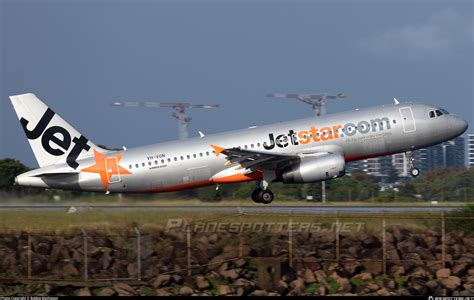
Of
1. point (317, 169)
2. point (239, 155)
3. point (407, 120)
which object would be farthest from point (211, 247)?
point (407, 120)


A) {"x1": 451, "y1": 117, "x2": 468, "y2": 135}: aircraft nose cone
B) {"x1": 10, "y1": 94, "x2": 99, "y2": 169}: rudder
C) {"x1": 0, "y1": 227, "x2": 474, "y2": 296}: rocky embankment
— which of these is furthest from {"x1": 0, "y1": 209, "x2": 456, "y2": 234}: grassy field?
{"x1": 451, "y1": 117, "x2": 468, "y2": 135}: aircraft nose cone

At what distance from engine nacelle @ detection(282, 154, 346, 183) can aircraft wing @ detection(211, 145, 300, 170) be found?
0.49 meters

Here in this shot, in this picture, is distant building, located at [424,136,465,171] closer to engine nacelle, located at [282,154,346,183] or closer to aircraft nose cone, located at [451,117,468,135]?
aircraft nose cone, located at [451,117,468,135]

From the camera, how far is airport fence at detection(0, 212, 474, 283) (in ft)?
101

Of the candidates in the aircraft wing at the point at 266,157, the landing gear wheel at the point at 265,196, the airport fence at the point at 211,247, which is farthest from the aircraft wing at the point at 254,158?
the airport fence at the point at 211,247

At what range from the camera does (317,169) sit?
41750 millimetres

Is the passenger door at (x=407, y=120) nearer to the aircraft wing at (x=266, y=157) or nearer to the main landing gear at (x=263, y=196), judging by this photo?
Answer: the aircraft wing at (x=266, y=157)

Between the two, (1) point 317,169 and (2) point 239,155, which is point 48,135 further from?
(1) point 317,169

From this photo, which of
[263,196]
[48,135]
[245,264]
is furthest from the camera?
[263,196]

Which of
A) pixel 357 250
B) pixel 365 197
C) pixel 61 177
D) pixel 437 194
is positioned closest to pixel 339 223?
pixel 357 250

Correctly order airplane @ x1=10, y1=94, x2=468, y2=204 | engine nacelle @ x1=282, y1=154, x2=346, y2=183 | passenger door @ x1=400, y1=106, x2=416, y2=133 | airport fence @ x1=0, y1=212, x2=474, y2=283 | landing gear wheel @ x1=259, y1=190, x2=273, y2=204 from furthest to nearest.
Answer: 1. landing gear wheel @ x1=259, y1=190, x2=273, y2=204
2. passenger door @ x1=400, y1=106, x2=416, y2=133
3. airplane @ x1=10, y1=94, x2=468, y2=204
4. engine nacelle @ x1=282, y1=154, x2=346, y2=183
5. airport fence @ x1=0, y1=212, x2=474, y2=283

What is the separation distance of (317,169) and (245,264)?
38.3ft

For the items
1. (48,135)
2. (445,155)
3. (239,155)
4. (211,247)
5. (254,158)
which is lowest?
(211,247)

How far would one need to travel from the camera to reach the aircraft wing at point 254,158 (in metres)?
41.1
